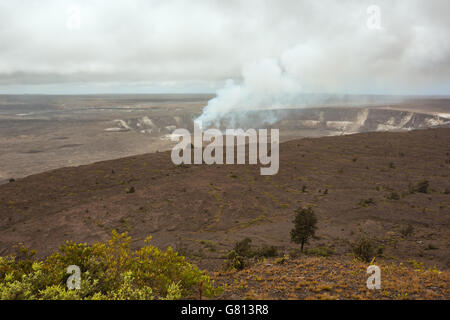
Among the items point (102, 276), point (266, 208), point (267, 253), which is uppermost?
point (102, 276)

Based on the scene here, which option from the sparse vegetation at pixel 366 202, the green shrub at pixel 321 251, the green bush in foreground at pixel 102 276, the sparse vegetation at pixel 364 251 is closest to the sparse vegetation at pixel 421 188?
the sparse vegetation at pixel 366 202

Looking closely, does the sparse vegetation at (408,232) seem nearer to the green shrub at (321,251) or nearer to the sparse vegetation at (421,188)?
the green shrub at (321,251)

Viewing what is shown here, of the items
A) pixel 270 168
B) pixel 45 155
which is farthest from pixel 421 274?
pixel 45 155

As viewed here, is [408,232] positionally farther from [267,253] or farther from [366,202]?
[267,253]

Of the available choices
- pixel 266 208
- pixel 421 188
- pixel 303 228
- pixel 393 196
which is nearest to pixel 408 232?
pixel 303 228

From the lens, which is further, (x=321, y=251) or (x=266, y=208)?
(x=266, y=208)

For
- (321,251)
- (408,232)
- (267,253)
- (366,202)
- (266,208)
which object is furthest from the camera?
(266,208)

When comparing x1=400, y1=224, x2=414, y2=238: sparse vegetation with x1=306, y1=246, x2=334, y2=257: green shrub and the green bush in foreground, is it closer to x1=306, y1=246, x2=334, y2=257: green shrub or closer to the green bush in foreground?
x1=306, y1=246, x2=334, y2=257: green shrub

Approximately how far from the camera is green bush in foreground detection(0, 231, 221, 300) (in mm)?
6832

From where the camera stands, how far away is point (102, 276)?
774 centimetres

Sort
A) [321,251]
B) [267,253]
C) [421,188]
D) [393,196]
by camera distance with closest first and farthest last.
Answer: [267,253] < [321,251] < [393,196] < [421,188]

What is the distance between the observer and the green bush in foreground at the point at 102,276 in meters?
6.83

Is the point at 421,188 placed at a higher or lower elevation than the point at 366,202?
higher

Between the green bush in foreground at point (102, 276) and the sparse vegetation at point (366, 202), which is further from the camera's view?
the sparse vegetation at point (366, 202)
